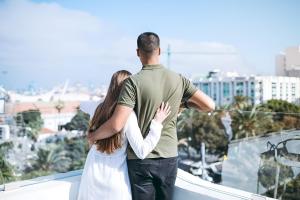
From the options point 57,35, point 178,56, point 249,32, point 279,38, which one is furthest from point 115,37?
point 279,38

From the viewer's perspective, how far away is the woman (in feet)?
3.77

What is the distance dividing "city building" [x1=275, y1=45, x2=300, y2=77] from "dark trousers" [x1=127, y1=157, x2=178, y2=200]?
118 ft

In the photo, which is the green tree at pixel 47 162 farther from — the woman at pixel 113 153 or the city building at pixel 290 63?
the city building at pixel 290 63

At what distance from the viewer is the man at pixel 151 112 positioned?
112 centimetres

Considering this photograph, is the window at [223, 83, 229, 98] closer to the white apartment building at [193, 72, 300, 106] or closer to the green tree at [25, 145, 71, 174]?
the white apartment building at [193, 72, 300, 106]

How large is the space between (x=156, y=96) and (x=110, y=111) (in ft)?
0.56

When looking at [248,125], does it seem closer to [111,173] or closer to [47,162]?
[47,162]

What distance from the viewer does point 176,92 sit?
120 cm

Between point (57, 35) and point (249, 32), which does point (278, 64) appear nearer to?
point (249, 32)

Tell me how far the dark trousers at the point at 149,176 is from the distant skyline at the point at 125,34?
146 ft

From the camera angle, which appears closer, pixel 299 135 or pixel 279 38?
pixel 299 135

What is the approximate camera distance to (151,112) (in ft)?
3.81

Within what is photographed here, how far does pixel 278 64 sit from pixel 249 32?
17.8 meters

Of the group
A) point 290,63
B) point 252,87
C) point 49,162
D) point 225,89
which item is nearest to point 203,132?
point 49,162
